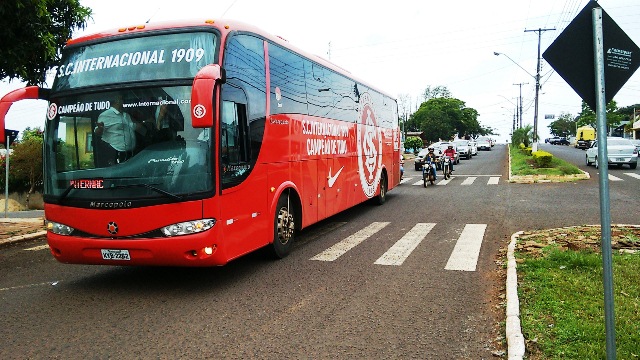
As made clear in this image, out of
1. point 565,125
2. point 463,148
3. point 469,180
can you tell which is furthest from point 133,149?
point 565,125

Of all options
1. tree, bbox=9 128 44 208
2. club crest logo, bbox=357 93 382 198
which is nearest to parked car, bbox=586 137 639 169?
club crest logo, bbox=357 93 382 198

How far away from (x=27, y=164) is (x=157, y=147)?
26.7 metres

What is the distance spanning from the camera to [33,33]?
353 inches

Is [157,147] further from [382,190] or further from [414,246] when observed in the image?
[382,190]

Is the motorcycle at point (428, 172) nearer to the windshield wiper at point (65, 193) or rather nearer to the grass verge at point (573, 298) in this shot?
the grass verge at point (573, 298)

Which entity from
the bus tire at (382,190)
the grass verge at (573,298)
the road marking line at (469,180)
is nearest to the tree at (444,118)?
the road marking line at (469,180)

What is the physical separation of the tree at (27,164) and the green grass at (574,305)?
2855 cm

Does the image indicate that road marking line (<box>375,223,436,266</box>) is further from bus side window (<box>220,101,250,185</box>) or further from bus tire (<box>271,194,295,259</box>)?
bus side window (<box>220,101,250,185</box>)

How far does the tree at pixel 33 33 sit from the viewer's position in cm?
849

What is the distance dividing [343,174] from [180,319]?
6.67 m

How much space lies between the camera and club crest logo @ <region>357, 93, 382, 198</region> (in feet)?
43.1

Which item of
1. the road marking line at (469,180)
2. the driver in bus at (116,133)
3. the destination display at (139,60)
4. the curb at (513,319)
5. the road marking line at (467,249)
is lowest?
the road marking line at (467,249)

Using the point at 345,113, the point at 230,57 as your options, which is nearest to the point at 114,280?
the point at 230,57

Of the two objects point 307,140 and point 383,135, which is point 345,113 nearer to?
point 307,140
